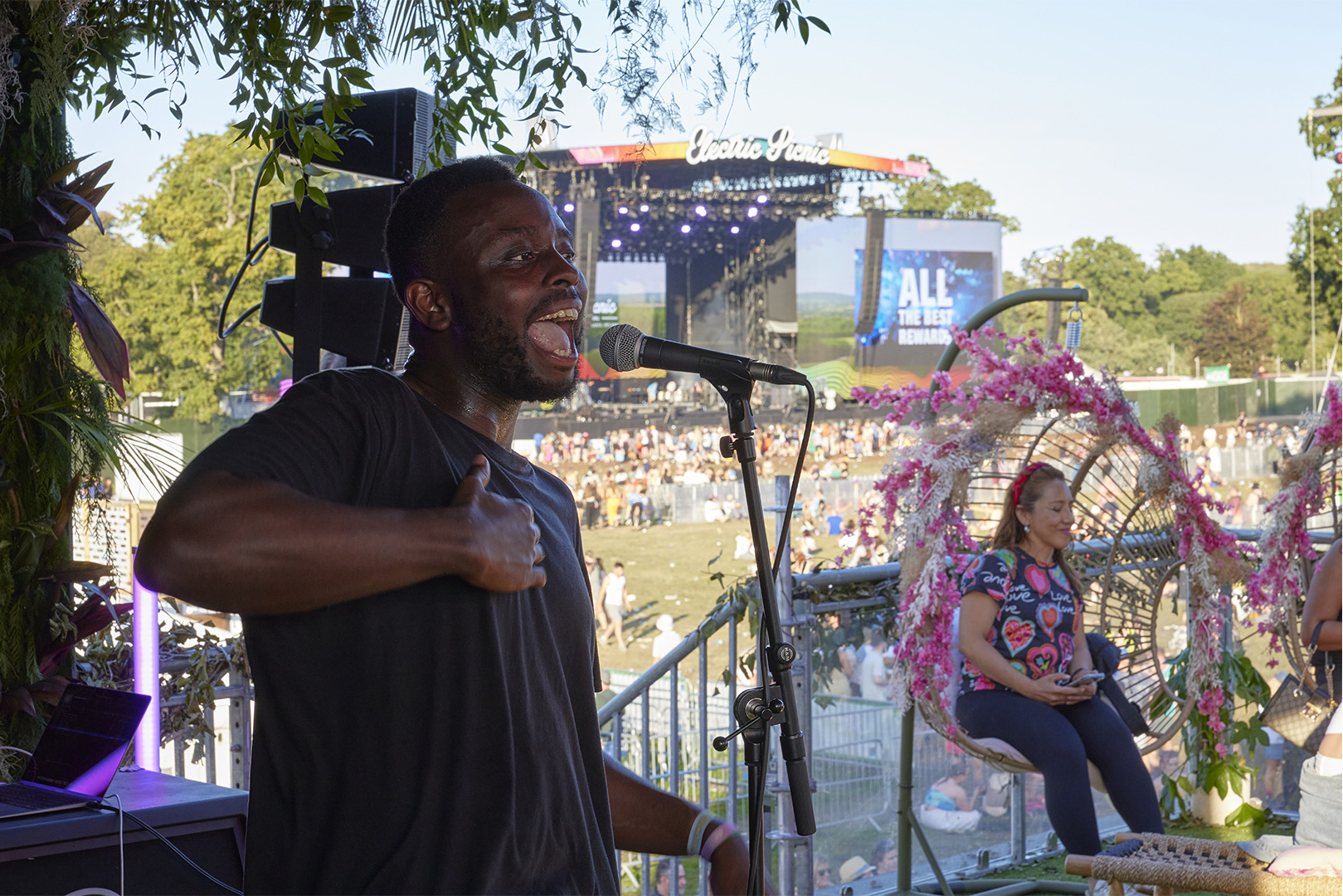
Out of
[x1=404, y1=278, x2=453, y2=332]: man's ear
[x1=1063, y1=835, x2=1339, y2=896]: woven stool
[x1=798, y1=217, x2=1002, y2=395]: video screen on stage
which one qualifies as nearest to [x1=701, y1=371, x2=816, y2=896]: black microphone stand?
[x1=404, y1=278, x2=453, y2=332]: man's ear

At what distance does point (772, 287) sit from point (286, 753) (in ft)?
120

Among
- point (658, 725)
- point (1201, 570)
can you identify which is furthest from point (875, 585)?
point (658, 725)

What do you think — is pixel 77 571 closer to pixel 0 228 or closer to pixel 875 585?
pixel 0 228

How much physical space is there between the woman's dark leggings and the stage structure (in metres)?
31.1

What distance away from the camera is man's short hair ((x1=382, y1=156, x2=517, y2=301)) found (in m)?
1.48

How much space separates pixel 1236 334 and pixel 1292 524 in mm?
42932

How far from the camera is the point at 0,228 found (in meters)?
2.59

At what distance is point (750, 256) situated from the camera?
37125 millimetres

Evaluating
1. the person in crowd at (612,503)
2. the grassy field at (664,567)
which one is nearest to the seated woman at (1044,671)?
the grassy field at (664,567)

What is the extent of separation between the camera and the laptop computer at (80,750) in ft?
6.69

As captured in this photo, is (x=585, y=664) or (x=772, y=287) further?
(x=772, y=287)

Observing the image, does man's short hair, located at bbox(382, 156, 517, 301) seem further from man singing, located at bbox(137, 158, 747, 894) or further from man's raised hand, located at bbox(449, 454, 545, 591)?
man's raised hand, located at bbox(449, 454, 545, 591)

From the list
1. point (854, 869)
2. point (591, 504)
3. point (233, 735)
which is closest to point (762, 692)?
point (233, 735)

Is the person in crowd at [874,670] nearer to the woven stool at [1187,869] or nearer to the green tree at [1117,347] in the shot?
the woven stool at [1187,869]
